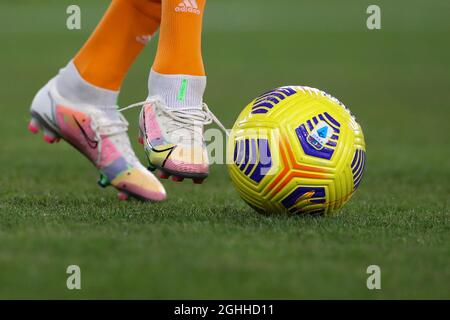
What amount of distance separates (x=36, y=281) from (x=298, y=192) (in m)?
1.31

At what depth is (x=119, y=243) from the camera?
292cm

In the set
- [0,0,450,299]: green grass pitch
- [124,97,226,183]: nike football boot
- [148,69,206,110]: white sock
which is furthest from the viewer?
[148,69,206,110]: white sock

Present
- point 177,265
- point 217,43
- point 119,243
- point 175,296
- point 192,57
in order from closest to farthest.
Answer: point 175,296 → point 177,265 → point 119,243 → point 192,57 → point 217,43

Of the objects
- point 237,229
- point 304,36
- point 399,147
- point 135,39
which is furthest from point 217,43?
point 237,229

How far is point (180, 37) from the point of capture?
3.77m

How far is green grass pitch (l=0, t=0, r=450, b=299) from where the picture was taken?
2584 mm

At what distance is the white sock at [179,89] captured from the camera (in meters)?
3.75

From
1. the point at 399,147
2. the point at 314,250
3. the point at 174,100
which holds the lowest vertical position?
the point at 314,250

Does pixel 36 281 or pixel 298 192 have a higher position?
pixel 298 192

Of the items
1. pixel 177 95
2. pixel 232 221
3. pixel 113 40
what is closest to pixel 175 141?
Result: pixel 177 95

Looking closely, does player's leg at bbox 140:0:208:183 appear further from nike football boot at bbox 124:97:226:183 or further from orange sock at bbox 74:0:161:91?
orange sock at bbox 74:0:161:91

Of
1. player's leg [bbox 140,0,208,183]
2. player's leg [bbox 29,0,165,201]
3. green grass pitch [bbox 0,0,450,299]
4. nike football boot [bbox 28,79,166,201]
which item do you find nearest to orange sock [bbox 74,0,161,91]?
player's leg [bbox 29,0,165,201]

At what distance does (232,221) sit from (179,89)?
0.63 m

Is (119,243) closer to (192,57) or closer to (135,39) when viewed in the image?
(192,57)
